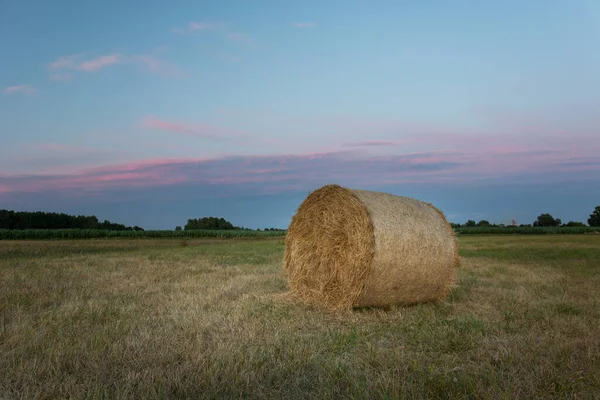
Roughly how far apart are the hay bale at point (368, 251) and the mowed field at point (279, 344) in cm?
42

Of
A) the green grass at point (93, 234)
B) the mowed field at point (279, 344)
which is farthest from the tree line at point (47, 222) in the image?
the mowed field at point (279, 344)

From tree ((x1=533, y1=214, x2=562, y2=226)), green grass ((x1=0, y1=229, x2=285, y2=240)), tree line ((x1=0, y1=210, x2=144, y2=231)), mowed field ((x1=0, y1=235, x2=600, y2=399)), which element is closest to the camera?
mowed field ((x1=0, y1=235, x2=600, y2=399))

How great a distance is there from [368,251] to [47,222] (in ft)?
174

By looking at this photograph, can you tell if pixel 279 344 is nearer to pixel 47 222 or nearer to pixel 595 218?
pixel 47 222

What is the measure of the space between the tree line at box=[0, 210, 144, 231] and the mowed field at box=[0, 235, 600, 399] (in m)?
42.5

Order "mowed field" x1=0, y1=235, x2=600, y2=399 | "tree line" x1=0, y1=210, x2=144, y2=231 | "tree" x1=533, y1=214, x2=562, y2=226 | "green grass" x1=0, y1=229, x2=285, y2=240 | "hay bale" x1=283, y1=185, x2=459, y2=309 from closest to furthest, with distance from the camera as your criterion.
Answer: "mowed field" x1=0, y1=235, x2=600, y2=399 → "hay bale" x1=283, y1=185, x2=459, y2=309 → "green grass" x1=0, y1=229, x2=285, y2=240 → "tree line" x1=0, y1=210, x2=144, y2=231 → "tree" x1=533, y1=214, x2=562, y2=226


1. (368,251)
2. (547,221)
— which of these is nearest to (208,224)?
(547,221)

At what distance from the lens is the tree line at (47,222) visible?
166 feet

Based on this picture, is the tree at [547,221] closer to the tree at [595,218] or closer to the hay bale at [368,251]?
the tree at [595,218]

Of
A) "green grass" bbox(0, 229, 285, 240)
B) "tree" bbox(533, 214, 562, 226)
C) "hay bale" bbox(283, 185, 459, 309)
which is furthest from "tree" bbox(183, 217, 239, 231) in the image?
"hay bale" bbox(283, 185, 459, 309)

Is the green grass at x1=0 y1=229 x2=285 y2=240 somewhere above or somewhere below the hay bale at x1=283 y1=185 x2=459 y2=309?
below

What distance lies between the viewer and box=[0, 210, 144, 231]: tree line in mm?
50719

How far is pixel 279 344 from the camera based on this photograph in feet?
19.9

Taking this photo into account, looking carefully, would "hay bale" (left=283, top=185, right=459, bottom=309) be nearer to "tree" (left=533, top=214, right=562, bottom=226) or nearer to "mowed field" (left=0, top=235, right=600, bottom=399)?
"mowed field" (left=0, top=235, right=600, bottom=399)
